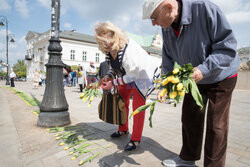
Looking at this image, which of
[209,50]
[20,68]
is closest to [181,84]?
[209,50]

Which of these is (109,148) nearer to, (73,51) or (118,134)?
(118,134)

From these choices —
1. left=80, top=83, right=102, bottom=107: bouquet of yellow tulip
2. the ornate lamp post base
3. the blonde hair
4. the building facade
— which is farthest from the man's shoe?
the building facade

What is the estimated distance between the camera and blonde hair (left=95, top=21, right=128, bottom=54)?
2221mm

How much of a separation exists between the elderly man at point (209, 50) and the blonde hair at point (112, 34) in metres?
0.62

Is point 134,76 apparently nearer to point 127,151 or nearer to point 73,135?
point 127,151

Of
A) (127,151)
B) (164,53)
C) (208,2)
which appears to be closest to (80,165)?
(127,151)

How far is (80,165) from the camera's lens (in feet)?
6.55

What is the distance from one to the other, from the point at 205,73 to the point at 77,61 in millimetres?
42958

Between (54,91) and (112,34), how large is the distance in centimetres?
205

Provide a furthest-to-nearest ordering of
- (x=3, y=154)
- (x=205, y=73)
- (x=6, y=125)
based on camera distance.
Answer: (x=6, y=125)
(x=3, y=154)
(x=205, y=73)

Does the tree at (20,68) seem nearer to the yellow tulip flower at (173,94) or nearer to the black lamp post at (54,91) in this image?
the black lamp post at (54,91)

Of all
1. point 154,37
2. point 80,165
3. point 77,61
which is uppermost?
point 154,37

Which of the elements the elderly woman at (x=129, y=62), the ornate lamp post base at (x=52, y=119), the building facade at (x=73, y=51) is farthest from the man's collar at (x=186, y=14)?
the building facade at (x=73, y=51)

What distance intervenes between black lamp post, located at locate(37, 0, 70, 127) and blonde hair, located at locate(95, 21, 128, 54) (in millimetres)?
1681
